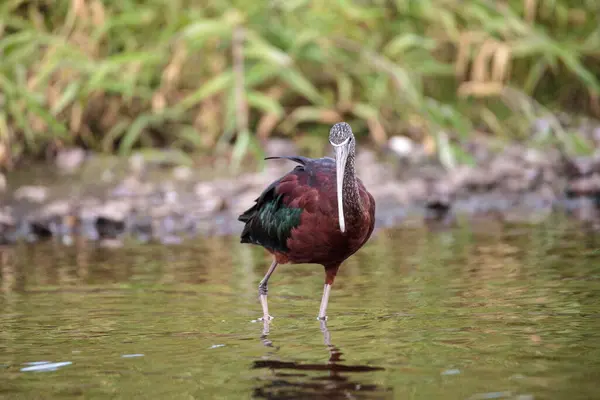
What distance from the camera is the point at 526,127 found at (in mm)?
13680

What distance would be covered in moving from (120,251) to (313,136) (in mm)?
3917

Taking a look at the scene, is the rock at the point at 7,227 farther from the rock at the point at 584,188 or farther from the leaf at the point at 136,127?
the rock at the point at 584,188

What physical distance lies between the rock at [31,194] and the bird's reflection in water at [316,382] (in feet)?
22.2

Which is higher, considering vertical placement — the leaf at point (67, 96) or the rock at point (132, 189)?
the leaf at point (67, 96)

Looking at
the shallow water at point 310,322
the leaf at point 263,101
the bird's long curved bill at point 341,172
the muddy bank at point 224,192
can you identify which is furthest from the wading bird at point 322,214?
the leaf at point 263,101

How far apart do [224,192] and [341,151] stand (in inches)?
215

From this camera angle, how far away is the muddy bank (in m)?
11.1

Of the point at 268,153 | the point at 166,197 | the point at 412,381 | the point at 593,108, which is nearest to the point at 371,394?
the point at 412,381

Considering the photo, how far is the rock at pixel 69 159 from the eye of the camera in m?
12.5

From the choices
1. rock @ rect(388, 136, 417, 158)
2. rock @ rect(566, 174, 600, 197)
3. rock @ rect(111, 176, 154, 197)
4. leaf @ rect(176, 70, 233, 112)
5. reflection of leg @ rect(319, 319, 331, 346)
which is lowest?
reflection of leg @ rect(319, 319, 331, 346)

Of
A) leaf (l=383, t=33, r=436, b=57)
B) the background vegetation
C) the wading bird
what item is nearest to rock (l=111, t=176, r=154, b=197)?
the background vegetation

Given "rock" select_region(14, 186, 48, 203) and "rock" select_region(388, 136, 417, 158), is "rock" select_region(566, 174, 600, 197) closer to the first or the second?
"rock" select_region(388, 136, 417, 158)

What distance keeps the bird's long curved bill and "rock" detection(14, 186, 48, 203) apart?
597 centimetres

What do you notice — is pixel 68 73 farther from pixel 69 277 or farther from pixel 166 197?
pixel 69 277
